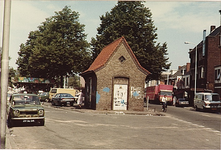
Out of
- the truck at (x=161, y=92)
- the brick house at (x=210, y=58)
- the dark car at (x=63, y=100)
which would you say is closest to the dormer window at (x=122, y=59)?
the dark car at (x=63, y=100)

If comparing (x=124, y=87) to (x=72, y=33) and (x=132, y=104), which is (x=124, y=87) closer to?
(x=132, y=104)

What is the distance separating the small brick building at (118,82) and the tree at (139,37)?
290 inches

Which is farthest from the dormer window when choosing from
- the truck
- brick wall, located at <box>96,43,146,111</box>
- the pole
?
the pole

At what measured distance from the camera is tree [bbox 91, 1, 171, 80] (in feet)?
122

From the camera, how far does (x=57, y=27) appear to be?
50188 mm

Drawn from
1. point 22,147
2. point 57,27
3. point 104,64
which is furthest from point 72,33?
point 22,147

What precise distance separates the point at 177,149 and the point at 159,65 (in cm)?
2956

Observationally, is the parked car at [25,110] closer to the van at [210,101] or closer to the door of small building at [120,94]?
the door of small building at [120,94]

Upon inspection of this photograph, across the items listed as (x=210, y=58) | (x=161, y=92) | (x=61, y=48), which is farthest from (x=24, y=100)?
(x=210, y=58)

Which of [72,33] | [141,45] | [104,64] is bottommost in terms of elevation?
[104,64]

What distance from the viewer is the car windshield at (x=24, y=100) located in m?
14.9

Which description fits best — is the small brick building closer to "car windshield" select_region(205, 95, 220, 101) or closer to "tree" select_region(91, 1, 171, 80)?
"tree" select_region(91, 1, 171, 80)

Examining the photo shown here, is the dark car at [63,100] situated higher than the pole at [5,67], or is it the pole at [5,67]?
the pole at [5,67]

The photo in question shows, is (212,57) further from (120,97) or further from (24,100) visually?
(24,100)
